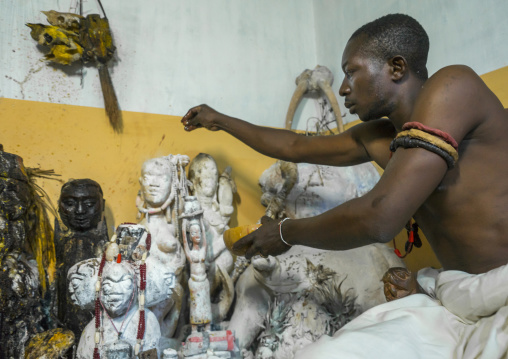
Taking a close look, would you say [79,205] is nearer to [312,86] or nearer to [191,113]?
[191,113]

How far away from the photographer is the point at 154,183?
294cm

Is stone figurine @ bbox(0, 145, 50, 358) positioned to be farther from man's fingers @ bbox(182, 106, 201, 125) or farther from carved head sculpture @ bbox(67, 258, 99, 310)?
man's fingers @ bbox(182, 106, 201, 125)

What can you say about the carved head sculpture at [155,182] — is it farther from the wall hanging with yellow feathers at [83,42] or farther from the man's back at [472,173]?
the man's back at [472,173]

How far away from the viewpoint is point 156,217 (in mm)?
2986

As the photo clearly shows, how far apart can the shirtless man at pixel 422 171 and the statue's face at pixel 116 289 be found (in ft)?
1.99

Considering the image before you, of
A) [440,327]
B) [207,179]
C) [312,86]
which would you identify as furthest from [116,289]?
[312,86]

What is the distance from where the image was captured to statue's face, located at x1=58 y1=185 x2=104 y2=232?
9.14 feet

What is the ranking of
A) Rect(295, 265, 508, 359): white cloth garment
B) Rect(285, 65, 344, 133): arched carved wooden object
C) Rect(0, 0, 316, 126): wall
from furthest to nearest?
Rect(285, 65, 344, 133): arched carved wooden object < Rect(0, 0, 316, 126): wall < Rect(295, 265, 508, 359): white cloth garment

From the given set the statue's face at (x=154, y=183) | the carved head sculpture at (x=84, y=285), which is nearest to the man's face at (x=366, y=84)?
the carved head sculpture at (x=84, y=285)

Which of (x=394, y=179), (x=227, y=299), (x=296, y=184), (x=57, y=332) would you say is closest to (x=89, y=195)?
(x=57, y=332)

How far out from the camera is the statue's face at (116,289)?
2.13m

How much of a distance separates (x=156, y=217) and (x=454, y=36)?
7.22 feet

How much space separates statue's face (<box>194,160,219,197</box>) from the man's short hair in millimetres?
1642

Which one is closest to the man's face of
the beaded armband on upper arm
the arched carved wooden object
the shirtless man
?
the shirtless man
